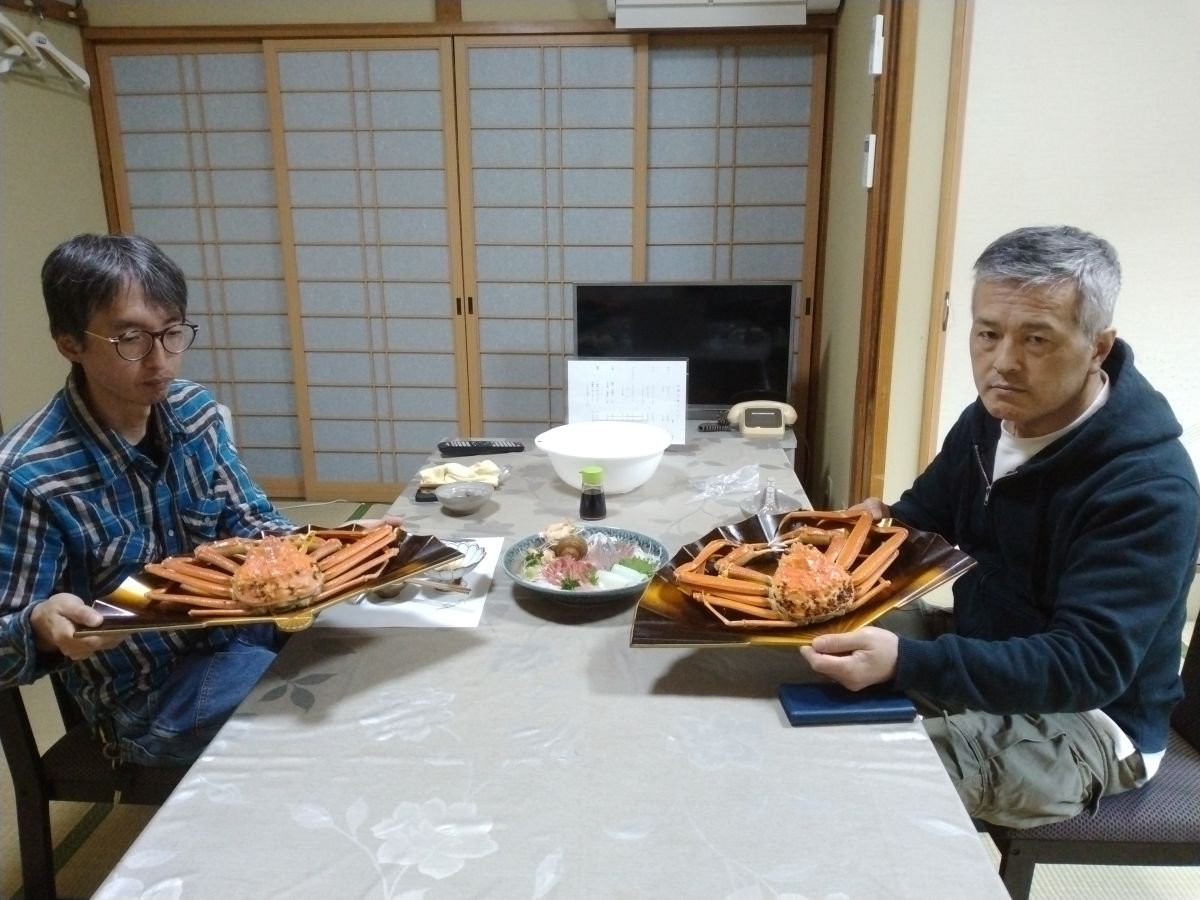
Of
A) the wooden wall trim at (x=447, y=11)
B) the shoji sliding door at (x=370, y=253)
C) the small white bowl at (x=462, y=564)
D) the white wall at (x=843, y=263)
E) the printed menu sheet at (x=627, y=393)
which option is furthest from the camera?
the shoji sliding door at (x=370, y=253)

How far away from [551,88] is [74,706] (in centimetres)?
289

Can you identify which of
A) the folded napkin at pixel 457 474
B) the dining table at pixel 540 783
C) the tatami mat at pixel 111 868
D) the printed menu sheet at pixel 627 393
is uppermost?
the printed menu sheet at pixel 627 393

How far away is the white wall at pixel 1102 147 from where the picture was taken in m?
2.14

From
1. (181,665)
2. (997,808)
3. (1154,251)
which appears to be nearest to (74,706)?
(181,665)

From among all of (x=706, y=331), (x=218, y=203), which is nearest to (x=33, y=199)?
(x=218, y=203)

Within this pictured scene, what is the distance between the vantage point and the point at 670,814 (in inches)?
31.5

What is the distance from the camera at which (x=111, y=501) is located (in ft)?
4.12

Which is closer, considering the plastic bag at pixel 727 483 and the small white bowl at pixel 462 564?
the small white bowl at pixel 462 564

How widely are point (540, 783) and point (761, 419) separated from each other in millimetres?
1815

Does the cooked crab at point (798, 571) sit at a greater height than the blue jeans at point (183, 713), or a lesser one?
greater

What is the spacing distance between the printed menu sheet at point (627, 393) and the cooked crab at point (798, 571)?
0.93 m

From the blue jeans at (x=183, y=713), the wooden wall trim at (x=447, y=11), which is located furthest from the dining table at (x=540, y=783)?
the wooden wall trim at (x=447, y=11)

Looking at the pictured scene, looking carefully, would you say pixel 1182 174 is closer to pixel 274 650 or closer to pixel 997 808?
pixel 997 808

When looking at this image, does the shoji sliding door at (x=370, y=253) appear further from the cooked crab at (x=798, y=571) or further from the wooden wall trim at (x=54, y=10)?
the cooked crab at (x=798, y=571)
